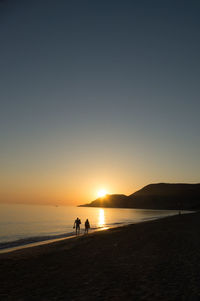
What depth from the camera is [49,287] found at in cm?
842

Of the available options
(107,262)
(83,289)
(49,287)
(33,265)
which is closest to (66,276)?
(49,287)

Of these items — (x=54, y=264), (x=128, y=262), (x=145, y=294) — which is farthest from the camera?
(x=54, y=264)

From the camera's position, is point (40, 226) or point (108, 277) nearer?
point (108, 277)

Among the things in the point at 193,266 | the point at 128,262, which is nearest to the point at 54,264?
the point at 128,262

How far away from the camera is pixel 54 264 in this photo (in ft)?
41.3

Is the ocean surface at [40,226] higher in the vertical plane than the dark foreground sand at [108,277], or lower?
lower

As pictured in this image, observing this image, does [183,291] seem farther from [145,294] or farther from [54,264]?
[54,264]

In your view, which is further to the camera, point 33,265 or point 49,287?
point 33,265

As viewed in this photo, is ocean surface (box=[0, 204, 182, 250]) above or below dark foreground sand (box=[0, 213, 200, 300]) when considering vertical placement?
below

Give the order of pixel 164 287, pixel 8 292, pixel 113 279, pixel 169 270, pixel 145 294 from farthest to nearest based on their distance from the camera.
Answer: pixel 169 270
pixel 113 279
pixel 8 292
pixel 164 287
pixel 145 294

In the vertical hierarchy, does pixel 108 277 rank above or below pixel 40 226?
above

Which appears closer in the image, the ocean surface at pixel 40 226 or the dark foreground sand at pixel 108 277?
the dark foreground sand at pixel 108 277

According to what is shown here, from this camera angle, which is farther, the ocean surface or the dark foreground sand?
the ocean surface

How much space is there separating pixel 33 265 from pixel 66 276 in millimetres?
3881
